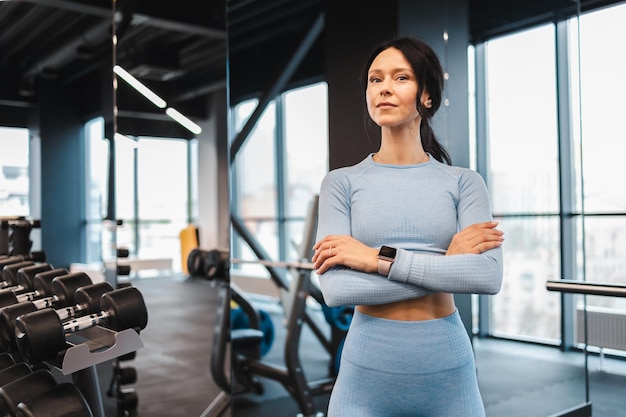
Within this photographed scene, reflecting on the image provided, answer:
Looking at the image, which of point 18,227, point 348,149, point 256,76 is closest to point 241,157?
point 256,76

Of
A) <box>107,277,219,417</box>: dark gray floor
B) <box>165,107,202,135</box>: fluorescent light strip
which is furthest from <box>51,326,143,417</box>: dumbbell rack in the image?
<box>165,107,202,135</box>: fluorescent light strip

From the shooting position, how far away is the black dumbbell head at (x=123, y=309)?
1.87 m

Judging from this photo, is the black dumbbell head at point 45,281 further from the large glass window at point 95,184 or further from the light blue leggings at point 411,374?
the light blue leggings at point 411,374

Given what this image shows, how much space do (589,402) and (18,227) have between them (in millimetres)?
2663

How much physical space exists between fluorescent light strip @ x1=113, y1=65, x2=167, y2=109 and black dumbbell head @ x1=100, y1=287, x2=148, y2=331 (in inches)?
81.4

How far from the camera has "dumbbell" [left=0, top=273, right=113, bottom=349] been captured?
1.94 m

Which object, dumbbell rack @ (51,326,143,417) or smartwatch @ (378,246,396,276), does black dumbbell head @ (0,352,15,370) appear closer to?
dumbbell rack @ (51,326,143,417)

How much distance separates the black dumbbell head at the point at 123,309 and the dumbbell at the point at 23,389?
0.37 meters

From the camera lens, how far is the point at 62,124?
2848 millimetres

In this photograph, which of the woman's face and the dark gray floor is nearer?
the woman's face

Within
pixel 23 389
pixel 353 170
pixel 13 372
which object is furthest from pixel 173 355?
pixel 353 170

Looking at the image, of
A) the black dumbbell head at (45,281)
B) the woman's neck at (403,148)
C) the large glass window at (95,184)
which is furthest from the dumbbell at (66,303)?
the woman's neck at (403,148)

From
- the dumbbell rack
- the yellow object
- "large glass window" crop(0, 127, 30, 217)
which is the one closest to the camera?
the dumbbell rack

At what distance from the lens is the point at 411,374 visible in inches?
53.5
